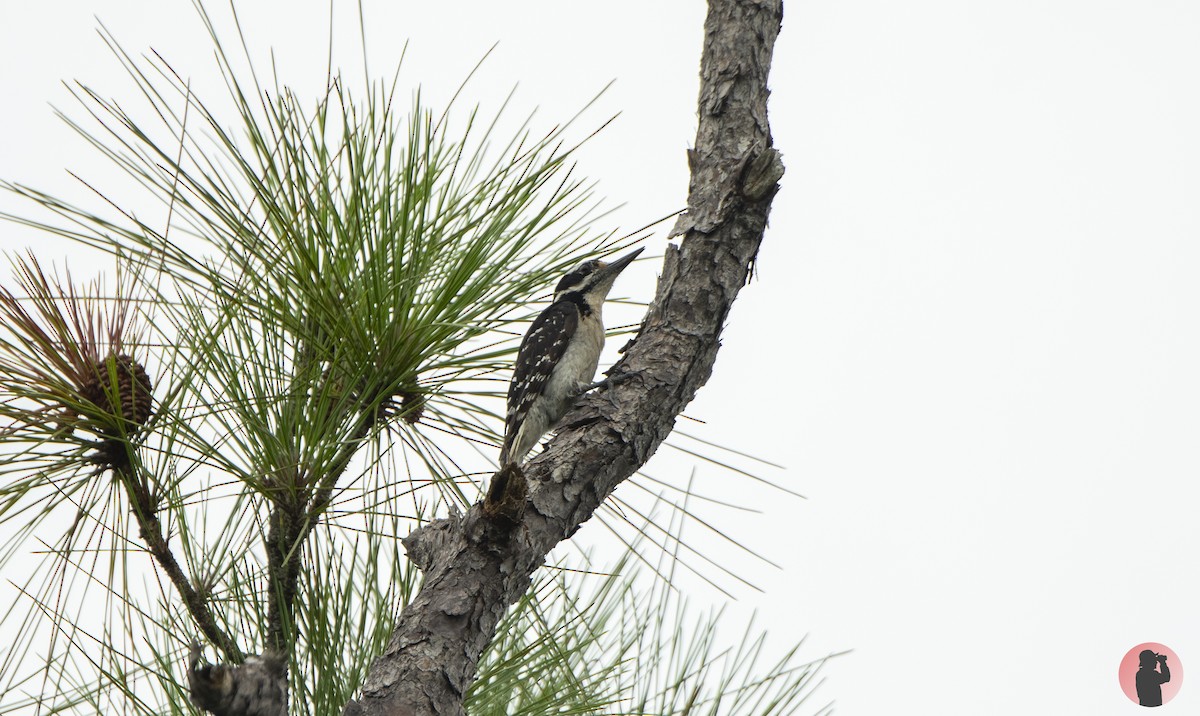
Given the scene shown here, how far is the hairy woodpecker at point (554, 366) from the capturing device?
2949mm

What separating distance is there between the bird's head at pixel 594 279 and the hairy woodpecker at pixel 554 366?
0.03 metres

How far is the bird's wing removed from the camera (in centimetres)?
275

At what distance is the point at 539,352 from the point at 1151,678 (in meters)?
2.28

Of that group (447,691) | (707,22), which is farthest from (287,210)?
(707,22)

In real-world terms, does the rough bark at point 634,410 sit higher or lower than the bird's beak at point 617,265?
lower

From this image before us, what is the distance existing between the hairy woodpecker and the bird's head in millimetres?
33

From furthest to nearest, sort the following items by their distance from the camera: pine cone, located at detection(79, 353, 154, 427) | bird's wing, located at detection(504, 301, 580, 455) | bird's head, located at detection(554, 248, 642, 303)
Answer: bird's head, located at detection(554, 248, 642, 303)
bird's wing, located at detection(504, 301, 580, 455)
pine cone, located at detection(79, 353, 154, 427)

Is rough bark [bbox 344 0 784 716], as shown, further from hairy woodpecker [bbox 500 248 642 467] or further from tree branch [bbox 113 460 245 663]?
hairy woodpecker [bbox 500 248 642 467]

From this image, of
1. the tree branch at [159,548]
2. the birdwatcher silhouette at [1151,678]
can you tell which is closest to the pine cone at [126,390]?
the tree branch at [159,548]

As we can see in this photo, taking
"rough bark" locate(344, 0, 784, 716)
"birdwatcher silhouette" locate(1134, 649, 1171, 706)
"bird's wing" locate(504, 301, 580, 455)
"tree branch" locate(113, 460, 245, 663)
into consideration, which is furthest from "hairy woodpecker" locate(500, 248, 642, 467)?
"birdwatcher silhouette" locate(1134, 649, 1171, 706)

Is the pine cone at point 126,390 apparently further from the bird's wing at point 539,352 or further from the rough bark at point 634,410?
the bird's wing at point 539,352

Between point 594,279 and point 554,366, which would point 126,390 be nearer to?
point 554,366

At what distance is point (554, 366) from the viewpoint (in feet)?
10.2

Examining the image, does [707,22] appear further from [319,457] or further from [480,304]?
[319,457]
